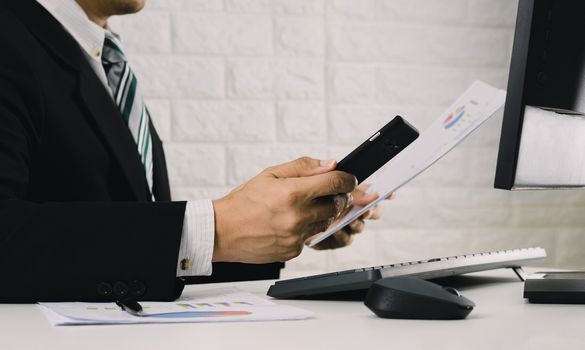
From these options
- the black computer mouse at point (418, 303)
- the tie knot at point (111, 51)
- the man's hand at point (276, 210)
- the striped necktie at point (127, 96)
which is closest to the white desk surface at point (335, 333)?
the black computer mouse at point (418, 303)

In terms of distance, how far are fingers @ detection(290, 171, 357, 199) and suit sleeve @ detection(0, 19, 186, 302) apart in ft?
0.48

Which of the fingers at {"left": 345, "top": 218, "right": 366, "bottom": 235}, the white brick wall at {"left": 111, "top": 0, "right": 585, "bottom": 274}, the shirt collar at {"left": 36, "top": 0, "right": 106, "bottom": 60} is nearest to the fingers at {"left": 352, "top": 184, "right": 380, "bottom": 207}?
the fingers at {"left": 345, "top": 218, "right": 366, "bottom": 235}

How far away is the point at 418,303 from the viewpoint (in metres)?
0.68

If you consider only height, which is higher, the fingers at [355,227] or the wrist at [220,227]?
the wrist at [220,227]

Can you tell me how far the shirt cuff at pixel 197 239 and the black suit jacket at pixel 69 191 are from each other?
2 centimetres

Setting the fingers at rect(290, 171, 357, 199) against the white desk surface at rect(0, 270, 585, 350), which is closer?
the white desk surface at rect(0, 270, 585, 350)

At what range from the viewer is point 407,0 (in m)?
2.03

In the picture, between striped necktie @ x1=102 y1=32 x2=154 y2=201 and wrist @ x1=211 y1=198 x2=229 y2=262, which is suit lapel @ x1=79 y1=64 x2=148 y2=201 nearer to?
striped necktie @ x1=102 y1=32 x2=154 y2=201

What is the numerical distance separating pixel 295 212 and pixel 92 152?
0.45 meters

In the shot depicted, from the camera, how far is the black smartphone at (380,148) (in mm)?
816

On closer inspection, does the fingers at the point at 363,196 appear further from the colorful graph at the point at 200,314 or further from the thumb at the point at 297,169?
the colorful graph at the point at 200,314

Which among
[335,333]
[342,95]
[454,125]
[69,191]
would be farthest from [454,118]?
[342,95]

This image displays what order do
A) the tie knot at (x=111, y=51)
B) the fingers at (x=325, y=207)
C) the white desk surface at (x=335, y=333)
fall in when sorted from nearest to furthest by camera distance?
A: the white desk surface at (x=335, y=333) → the fingers at (x=325, y=207) → the tie knot at (x=111, y=51)

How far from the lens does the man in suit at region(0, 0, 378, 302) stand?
33.0 inches
